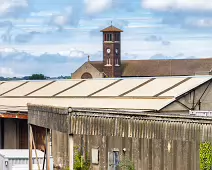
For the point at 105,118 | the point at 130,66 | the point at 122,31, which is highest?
the point at 122,31

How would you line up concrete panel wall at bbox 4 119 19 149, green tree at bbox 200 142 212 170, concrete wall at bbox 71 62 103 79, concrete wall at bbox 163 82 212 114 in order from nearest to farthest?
green tree at bbox 200 142 212 170
concrete wall at bbox 163 82 212 114
concrete panel wall at bbox 4 119 19 149
concrete wall at bbox 71 62 103 79

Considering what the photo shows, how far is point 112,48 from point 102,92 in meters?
103

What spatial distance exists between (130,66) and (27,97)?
93.0 metres

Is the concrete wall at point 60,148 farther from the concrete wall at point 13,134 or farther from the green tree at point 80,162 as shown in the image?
the concrete wall at point 13,134

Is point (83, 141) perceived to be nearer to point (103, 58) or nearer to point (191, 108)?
point (191, 108)

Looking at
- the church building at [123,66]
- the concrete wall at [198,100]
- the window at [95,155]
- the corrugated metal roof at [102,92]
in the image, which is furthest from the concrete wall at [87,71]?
the window at [95,155]

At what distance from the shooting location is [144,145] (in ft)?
77.0

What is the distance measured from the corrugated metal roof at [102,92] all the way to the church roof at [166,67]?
3065 inches

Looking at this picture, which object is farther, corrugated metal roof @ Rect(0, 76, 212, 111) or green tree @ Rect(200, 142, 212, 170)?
corrugated metal roof @ Rect(0, 76, 212, 111)

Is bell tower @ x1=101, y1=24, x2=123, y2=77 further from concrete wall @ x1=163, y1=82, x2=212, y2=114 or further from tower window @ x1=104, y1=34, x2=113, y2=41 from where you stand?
concrete wall @ x1=163, y1=82, x2=212, y2=114

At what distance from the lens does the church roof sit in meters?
122

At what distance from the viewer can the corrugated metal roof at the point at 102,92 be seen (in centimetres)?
3359

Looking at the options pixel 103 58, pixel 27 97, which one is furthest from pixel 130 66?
pixel 27 97

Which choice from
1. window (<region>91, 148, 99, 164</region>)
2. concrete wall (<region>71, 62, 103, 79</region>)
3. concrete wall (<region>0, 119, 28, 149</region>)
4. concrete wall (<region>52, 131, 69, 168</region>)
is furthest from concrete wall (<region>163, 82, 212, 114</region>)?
concrete wall (<region>71, 62, 103, 79</region>)
